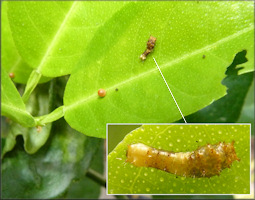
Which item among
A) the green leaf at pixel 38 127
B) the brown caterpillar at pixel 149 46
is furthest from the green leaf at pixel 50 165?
the brown caterpillar at pixel 149 46

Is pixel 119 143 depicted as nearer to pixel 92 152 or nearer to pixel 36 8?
pixel 92 152

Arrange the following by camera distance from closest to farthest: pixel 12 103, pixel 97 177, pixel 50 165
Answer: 1. pixel 12 103
2. pixel 50 165
3. pixel 97 177

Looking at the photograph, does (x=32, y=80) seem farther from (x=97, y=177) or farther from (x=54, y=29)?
(x=97, y=177)

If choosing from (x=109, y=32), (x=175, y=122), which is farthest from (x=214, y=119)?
(x=109, y=32)

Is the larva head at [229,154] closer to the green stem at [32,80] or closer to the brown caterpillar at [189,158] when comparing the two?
the brown caterpillar at [189,158]

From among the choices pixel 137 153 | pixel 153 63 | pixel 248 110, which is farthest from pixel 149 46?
pixel 248 110

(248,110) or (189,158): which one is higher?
(248,110)

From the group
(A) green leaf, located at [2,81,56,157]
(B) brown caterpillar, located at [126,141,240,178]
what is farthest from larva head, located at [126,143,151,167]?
(A) green leaf, located at [2,81,56,157]
